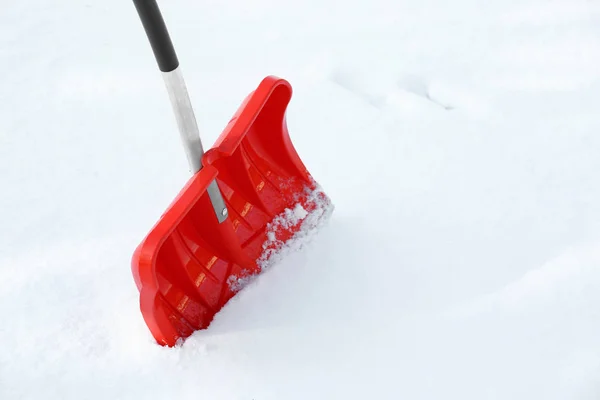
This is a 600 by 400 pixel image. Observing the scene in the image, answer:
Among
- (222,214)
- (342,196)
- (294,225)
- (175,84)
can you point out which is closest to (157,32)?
(175,84)

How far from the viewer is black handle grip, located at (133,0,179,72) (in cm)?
120

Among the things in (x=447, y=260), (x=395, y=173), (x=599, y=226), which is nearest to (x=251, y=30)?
(x=395, y=173)

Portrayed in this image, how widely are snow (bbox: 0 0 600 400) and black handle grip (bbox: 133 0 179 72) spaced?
637 mm

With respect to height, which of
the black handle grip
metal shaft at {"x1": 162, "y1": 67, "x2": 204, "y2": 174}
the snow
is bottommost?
the snow

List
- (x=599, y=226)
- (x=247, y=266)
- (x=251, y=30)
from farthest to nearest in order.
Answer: (x=251, y=30)
(x=599, y=226)
(x=247, y=266)

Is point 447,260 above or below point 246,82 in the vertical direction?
below

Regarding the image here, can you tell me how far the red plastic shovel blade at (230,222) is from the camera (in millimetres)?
1427

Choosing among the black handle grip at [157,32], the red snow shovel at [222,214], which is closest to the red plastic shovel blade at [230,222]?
the red snow shovel at [222,214]

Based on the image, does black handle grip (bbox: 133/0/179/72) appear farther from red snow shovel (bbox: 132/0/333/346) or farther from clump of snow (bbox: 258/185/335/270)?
clump of snow (bbox: 258/185/335/270)

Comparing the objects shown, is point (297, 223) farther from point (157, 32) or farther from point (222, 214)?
point (157, 32)

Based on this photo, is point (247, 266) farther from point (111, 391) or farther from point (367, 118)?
point (367, 118)

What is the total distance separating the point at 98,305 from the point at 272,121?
65 cm

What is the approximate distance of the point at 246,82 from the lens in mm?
2283

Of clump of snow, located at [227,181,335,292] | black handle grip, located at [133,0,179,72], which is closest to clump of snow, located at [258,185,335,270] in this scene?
clump of snow, located at [227,181,335,292]
